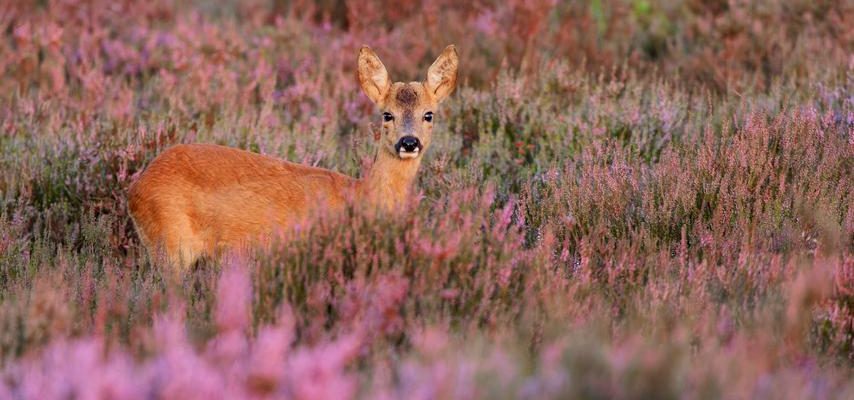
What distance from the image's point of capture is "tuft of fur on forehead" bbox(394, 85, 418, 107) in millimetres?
6070

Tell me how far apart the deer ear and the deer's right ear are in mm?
259

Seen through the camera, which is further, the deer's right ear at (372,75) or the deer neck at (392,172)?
the deer's right ear at (372,75)

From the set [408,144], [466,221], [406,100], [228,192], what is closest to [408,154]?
[408,144]

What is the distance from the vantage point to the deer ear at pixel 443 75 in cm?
636

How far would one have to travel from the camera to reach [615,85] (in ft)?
27.0

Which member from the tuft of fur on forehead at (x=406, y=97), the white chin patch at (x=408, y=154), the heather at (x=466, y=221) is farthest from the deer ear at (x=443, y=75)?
the white chin patch at (x=408, y=154)

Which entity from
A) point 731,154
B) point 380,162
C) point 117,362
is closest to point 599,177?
point 731,154

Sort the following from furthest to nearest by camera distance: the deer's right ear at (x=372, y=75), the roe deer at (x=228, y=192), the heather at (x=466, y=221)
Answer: the deer's right ear at (x=372, y=75) < the roe deer at (x=228, y=192) < the heather at (x=466, y=221)

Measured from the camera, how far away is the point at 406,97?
6098mm

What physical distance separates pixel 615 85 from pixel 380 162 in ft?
9.67

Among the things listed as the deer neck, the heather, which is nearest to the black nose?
the deer neck

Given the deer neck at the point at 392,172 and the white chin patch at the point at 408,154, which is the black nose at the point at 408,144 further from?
the deer neck at the point at 392,172

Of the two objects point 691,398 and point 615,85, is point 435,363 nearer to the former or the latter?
point 691,398

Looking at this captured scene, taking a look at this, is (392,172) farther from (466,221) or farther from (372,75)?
(466,221)
